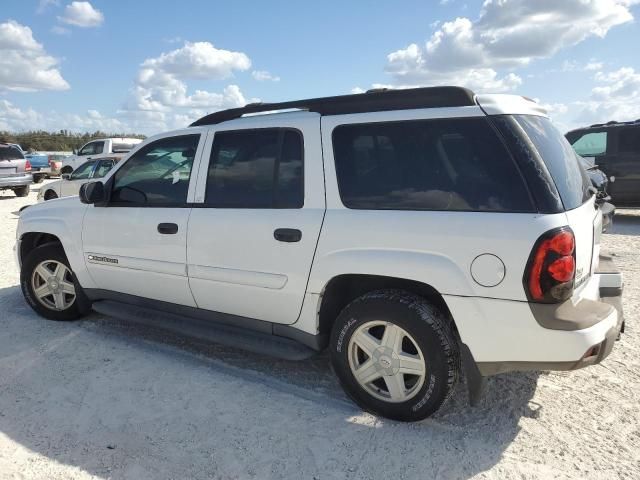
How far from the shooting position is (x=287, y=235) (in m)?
3.18

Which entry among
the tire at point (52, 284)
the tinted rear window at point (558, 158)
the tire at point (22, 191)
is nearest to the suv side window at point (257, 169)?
the tinted rear window at point (558, 158)

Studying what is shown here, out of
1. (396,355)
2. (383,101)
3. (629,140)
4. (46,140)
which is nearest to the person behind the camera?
(396,355)

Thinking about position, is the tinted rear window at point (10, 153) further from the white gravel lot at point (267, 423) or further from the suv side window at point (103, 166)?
the white gravel lot at point (267, 423)

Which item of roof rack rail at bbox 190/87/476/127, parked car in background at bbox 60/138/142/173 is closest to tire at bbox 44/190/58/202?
parked car in background at bbox 60/138/142/173

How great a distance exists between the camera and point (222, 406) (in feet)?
10.6

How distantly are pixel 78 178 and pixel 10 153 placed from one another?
5.77 m

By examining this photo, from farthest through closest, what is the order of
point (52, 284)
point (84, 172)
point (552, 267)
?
point (84, 172) → point (52, 284) → point (552, 267)

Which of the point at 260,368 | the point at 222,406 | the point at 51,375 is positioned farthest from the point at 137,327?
the point at 222,406

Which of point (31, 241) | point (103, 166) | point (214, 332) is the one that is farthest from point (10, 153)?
point (214, 332)

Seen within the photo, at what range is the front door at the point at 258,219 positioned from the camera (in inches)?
125

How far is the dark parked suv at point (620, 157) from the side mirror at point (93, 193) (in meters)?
9.69

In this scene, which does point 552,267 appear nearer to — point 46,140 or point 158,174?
point 158,174

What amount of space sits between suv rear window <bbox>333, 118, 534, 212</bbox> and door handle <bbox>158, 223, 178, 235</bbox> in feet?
4.42

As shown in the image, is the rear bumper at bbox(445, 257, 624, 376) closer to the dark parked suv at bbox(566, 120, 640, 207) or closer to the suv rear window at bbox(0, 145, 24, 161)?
the dark parked suv at bbox(566, 120, 640, 207)
